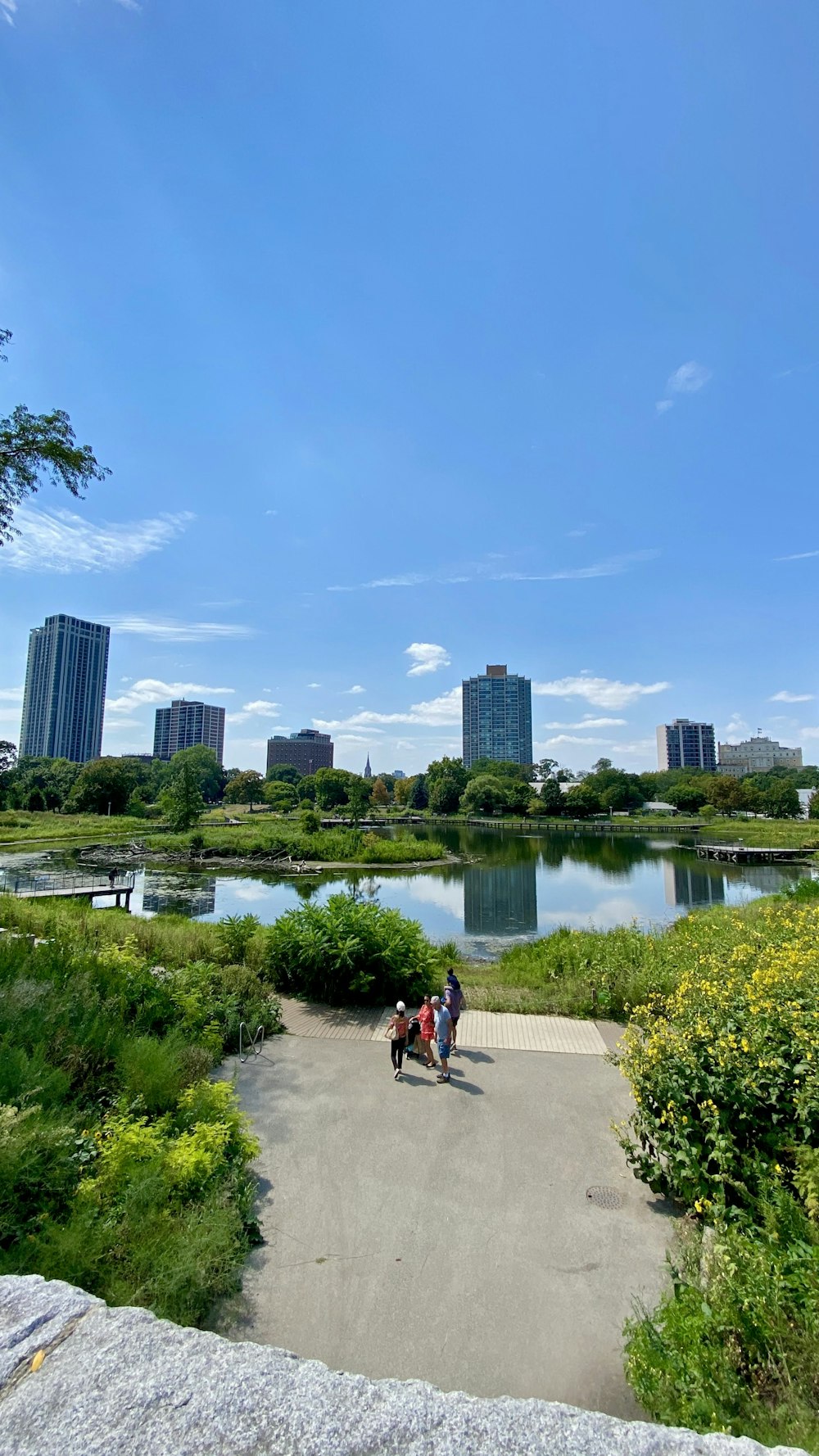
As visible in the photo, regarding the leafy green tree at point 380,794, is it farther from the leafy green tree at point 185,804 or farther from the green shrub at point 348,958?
the green shrub at point 348,958

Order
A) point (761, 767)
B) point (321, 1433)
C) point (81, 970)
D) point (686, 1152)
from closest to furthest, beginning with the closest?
point (321, 1433), point (686, 1152), point (81, 970), point (761, 767)

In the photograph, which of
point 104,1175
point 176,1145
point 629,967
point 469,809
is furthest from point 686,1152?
point 469,809

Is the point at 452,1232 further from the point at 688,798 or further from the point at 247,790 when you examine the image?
the point at 688,798

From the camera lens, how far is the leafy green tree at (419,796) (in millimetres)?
120188

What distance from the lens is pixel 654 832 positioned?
254 ft

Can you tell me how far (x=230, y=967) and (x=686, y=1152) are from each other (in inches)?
339

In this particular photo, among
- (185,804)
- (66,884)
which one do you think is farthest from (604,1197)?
(185,804)

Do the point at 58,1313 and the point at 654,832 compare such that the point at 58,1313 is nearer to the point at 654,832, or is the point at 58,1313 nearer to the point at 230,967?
the point at 230,967

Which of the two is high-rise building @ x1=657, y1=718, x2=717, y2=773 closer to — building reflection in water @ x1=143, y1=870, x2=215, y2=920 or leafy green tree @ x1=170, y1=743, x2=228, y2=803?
leafy green tree @ x1=170, y1=743, x2=228, y2=803

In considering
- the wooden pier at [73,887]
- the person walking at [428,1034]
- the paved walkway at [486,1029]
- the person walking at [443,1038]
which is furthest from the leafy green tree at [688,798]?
the person walking at [443,1038]

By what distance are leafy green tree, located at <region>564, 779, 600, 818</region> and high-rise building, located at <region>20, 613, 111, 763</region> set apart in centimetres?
8929

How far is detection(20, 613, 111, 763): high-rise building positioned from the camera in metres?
119

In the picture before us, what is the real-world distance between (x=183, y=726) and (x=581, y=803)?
12350cm

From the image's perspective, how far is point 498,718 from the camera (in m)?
183
